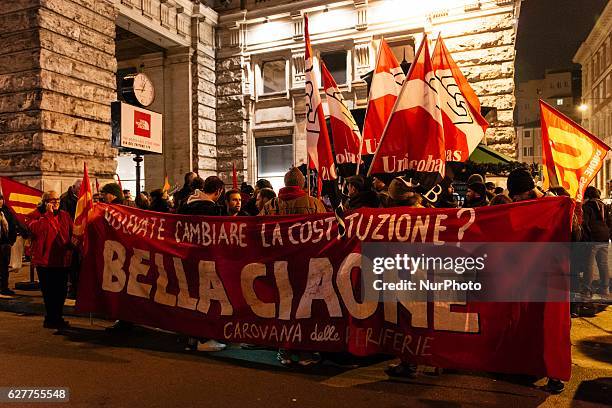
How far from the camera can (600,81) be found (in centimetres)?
5081

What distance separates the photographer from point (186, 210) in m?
5.48

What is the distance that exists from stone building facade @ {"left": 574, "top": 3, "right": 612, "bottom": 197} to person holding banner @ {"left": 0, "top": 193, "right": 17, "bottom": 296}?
46.1 metres

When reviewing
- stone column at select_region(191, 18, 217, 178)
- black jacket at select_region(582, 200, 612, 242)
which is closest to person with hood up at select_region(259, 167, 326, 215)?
black jacket at select_region(582, 200, 612, 242)

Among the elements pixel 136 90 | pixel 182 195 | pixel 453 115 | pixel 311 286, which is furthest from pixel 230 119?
pixel 311 286

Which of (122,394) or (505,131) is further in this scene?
(505,131)

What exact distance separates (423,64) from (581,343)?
352cm

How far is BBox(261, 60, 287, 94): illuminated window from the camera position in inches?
701

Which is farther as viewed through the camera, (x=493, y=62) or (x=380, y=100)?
(x=493, y=62)

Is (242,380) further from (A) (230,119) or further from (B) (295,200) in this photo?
(A) (230,119)

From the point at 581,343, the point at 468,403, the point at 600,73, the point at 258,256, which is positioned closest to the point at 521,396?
the point at 468,403

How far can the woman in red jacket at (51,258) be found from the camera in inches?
239

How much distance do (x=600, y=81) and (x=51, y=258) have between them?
58692 millimetres

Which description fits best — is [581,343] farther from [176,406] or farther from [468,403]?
[176,406]

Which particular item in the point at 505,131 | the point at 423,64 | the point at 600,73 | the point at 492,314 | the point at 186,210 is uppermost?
the point at 600,73
